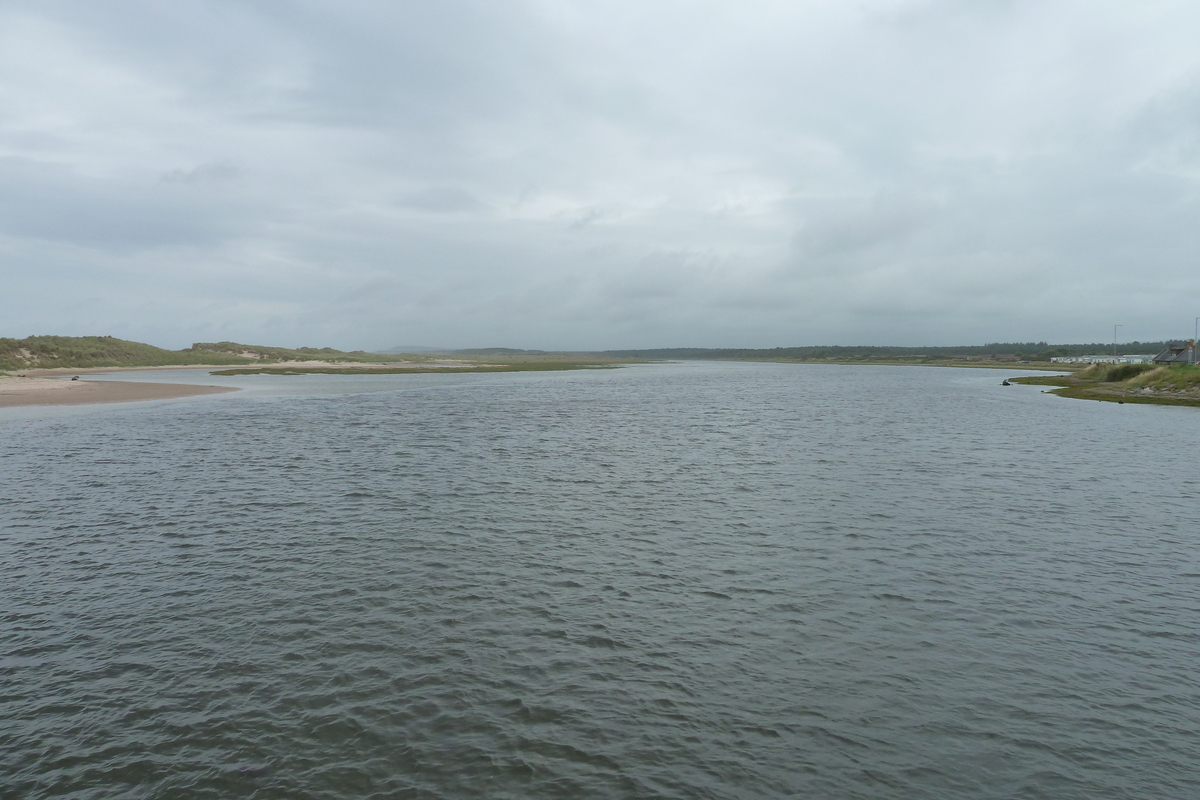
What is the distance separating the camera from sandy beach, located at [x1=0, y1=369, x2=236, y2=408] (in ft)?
208

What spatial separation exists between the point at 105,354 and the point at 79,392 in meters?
87.4

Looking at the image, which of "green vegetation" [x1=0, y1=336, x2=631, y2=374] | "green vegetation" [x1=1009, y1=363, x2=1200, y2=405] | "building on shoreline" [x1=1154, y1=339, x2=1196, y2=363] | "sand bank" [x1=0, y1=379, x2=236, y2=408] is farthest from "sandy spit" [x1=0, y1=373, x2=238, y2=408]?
"building on shoreline" [x1=1154, y1=339, x2=1196, y2=363]

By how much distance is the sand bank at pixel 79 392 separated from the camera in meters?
63.5

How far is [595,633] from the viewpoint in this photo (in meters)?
12.8

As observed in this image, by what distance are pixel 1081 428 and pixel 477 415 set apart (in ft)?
145

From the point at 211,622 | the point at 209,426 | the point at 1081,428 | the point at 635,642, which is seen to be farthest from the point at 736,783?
the point at 1081,428

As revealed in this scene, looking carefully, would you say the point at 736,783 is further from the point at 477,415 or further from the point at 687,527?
the point at 477,415

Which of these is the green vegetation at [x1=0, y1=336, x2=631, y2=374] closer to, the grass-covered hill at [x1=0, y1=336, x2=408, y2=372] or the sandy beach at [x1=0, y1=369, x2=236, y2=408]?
the grass-covered hill at [x1=0, y1=336, x2=408, y2=372]

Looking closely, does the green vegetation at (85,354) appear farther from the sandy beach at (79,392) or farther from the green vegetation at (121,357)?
the sandy beach at (79,392)

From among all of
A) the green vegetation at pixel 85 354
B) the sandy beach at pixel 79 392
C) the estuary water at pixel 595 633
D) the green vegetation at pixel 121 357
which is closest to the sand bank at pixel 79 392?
the sandy beach at pixel 79 392

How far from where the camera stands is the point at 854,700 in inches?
414

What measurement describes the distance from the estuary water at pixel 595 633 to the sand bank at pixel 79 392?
43.4m

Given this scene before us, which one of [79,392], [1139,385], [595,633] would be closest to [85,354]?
[79,392]

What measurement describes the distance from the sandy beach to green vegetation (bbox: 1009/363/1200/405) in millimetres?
99875
